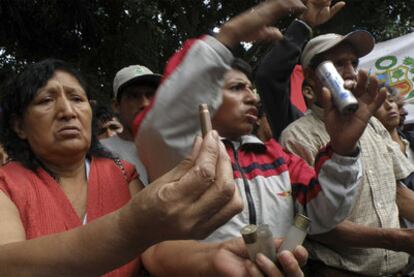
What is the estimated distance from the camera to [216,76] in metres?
1.21

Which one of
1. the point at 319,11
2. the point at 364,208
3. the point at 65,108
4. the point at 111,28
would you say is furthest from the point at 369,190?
the point at 111,28

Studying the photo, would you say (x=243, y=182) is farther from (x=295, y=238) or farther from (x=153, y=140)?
(x=153, y=140)

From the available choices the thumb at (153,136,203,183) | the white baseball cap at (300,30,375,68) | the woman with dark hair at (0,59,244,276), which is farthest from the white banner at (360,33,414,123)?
the thumb at (153,136,203,183)

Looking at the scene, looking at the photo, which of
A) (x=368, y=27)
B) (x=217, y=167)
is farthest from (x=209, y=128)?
(x=368, y=27)

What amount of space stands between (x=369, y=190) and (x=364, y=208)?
0.26 feet

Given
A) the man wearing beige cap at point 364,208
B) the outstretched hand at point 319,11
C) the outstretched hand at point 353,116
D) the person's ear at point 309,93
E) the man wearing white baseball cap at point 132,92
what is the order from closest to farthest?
the outstretched hand at point 353,116 < the man wearing beige cap at point 364,208 < the outstretched hand at point 319,11 < the person's ear at point 309,93 < the man wearing white baseball cap at point 132,92

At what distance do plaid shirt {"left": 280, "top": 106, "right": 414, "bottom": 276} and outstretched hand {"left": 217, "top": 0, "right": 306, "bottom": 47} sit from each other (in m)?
1.02

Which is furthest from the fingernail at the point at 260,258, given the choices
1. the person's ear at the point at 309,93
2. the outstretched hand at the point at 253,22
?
the person's ear at the point at 309,93

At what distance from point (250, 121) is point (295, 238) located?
83cm

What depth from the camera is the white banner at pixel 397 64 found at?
4766 mm

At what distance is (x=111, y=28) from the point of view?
7.52 meters

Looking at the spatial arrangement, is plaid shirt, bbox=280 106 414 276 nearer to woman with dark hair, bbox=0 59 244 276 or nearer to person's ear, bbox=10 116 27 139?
woman with dark hair, bbox=0 59 244 276

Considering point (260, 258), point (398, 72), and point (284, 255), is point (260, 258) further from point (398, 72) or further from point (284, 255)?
point (398, 72)

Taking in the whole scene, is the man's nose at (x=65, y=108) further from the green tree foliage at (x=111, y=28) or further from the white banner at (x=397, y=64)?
the green tree foliage at (x=111, y=28)
